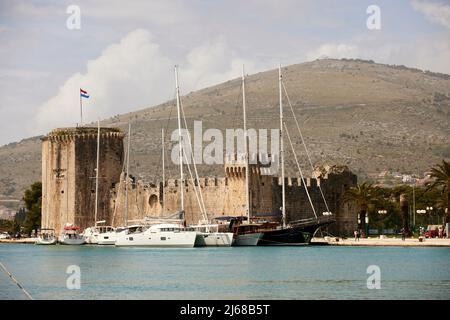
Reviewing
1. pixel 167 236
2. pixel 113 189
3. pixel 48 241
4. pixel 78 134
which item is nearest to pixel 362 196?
pixel 167 236

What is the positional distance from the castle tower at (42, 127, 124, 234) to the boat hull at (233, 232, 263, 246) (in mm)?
11223

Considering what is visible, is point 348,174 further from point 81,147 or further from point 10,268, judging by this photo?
point 10,268

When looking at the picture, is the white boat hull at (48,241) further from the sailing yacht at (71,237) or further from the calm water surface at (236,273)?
the calm water surface at (236,273)

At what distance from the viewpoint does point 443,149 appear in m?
102

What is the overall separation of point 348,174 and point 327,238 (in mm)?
4549

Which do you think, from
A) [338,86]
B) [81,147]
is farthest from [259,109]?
[81,147]

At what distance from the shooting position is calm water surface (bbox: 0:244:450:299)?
26391 millimetres

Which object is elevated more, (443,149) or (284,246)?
(443,149)

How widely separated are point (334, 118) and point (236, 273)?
276ft

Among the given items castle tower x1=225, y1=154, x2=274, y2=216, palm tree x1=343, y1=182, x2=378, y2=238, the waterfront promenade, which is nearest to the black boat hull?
the waterfront promenade

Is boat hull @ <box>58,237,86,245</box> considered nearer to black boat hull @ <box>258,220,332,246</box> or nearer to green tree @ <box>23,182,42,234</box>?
black boat hull @ <box>258,220,332,246</box>

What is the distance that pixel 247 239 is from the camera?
4797 cm

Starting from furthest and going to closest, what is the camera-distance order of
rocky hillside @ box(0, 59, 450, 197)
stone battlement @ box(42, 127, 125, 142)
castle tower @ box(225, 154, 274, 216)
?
1. rocky hillside @ box(0, 59, 450, 197)
2. stone battlement @ box(42, 127, 125, 142)
3. castle tower @ box(225, 154, 274, 216)
